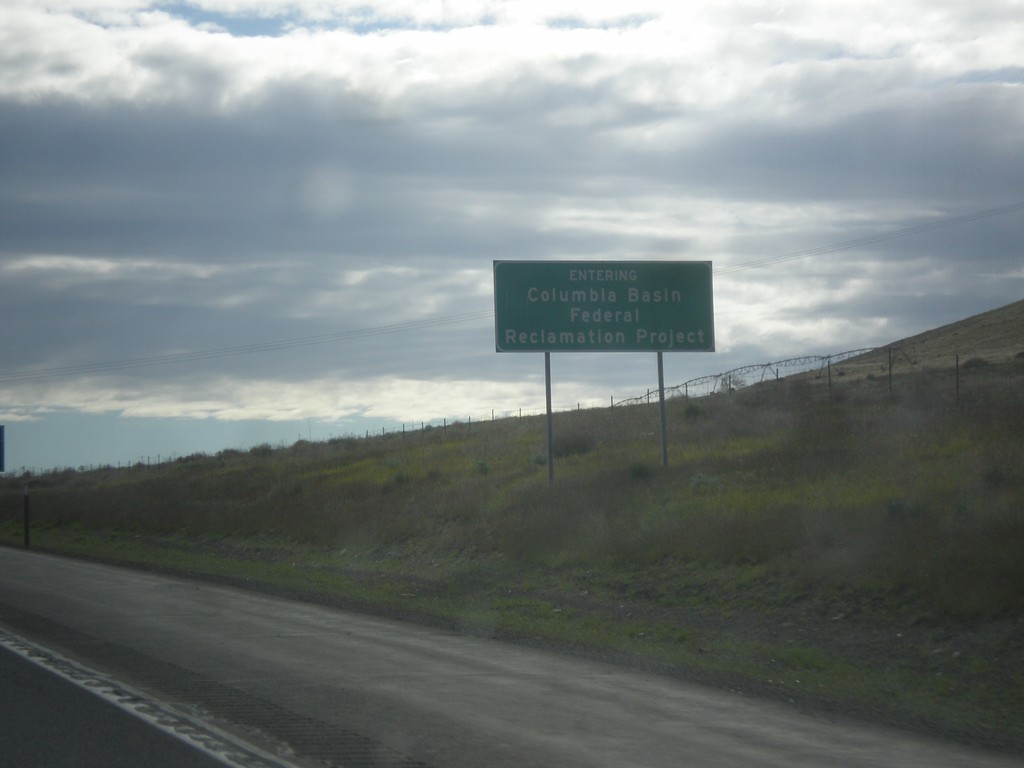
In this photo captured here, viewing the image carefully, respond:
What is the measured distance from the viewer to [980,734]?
9.06m

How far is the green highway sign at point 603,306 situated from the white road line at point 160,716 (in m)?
15.8

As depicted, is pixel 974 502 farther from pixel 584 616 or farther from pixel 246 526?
pixel 246 526

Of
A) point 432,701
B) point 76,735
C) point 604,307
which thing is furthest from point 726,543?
point 76,735

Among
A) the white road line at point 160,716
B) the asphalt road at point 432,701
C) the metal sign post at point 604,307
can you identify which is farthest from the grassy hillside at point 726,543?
the white road line at point 160,716

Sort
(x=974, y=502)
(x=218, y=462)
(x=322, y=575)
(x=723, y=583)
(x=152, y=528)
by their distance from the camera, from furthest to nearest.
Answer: (x=218, y=462) → (x=152, y=528) → (x=322, y=575) → (x=723, y=583) → (x=974, y=502)

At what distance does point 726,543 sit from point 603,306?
9.40m

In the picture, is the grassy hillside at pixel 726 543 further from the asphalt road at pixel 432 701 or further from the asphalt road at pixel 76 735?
the asphalt road at pixel 76 735

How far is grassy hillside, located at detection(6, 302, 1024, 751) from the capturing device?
496 inches

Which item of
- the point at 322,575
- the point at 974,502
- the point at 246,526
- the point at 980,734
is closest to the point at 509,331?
the point at 322,575

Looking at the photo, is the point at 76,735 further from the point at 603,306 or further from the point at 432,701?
the point at 603,306

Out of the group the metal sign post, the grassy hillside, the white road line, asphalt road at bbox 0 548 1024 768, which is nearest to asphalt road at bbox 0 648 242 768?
the white road line

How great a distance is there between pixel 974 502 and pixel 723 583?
4.14 meters

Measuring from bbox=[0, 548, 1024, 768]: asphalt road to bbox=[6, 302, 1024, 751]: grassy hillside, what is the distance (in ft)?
3.82

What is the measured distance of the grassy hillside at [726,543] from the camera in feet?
41.3
